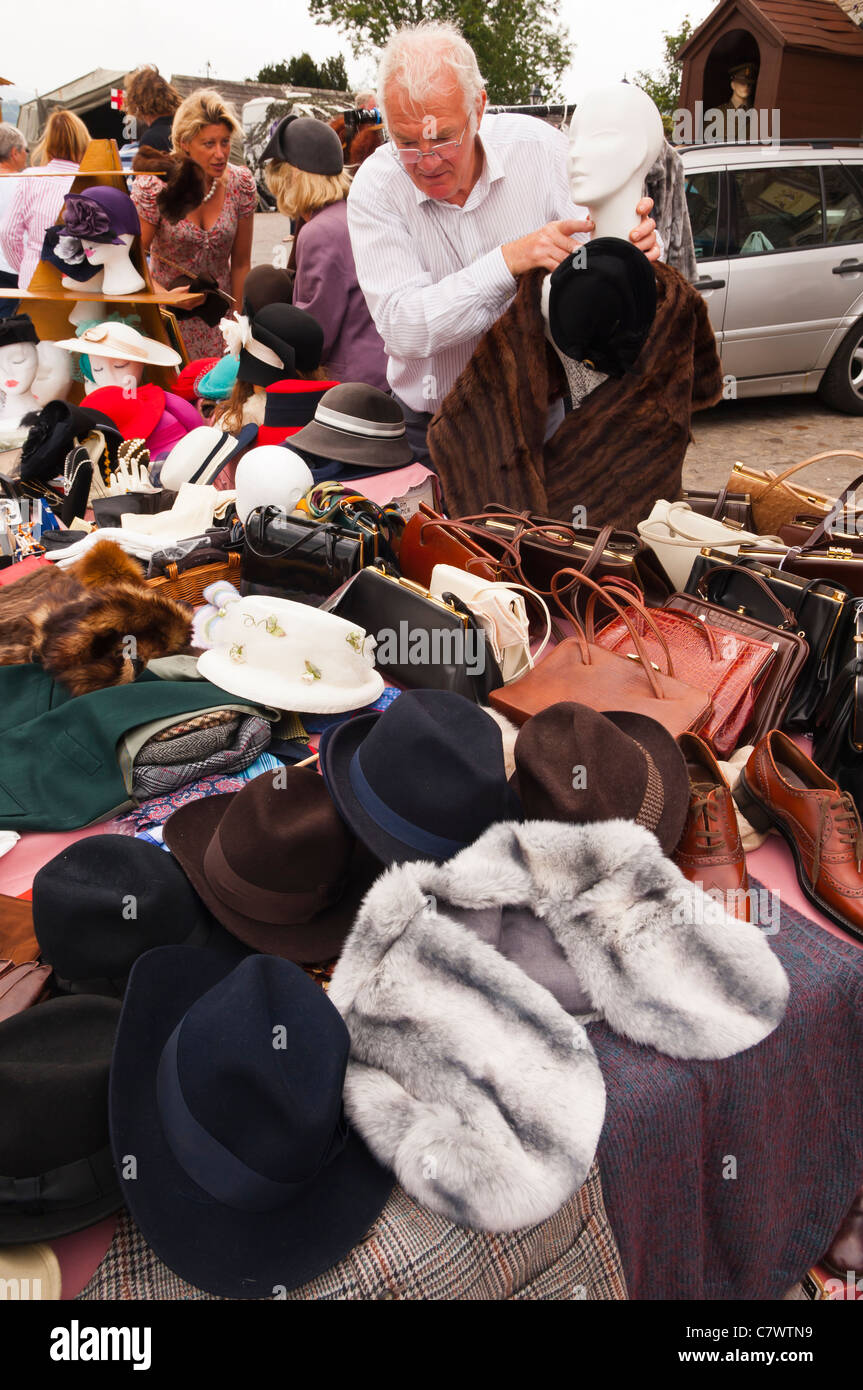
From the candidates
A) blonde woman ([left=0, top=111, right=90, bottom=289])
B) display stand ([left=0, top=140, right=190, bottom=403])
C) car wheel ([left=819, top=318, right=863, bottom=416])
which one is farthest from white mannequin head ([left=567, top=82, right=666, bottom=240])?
car wheel ([left=819, top=318, right=863, bottom=416])

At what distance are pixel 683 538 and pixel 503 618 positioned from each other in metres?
0.59

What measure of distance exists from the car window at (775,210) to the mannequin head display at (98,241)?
13.4 ft

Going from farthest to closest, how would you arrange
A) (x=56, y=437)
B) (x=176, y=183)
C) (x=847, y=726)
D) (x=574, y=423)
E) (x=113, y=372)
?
(x=176, y=183)
(x=113, y=372)
(x=56, y=437)
(x=574, y=423)
(x=847, y=726)

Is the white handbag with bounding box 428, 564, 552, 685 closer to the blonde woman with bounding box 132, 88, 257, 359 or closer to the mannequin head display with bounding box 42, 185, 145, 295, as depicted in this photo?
the mannequin head display with bounding box 42, 185, 145, 295

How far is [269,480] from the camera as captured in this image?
2.33m

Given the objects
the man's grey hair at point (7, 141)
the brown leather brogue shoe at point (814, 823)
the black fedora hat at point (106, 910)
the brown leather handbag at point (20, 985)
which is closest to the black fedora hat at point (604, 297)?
the brown leather brogue shoe at point (814, 823)

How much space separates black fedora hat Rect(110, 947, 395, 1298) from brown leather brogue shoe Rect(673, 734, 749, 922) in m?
0.67

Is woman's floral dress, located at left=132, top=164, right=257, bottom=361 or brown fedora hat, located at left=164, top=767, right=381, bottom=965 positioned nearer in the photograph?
brown fedora hat, located at left=164, top=767, right=381, bottom=965

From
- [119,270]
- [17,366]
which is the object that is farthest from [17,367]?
[119,270]

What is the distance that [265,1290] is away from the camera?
948mm

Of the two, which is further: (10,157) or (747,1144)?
(10,157)

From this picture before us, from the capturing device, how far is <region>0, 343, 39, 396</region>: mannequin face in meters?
3.78

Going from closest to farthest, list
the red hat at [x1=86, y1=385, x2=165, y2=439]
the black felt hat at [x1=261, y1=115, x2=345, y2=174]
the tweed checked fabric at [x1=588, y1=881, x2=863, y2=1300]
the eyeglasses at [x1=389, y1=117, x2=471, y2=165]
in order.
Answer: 1. the tweed checked fabric at [x1=588, y1=881, x2=863, y2=1300]
2. the eyeglasses at [x1=389, y1=117, x2=471, y2=165]
3. the red hat at [x1=86, y1=385, x2=165, y2=439]
4. the black felt hat at [x1=261, y1=115, x2=345, y2=174]

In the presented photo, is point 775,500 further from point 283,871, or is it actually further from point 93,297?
point 93,297
